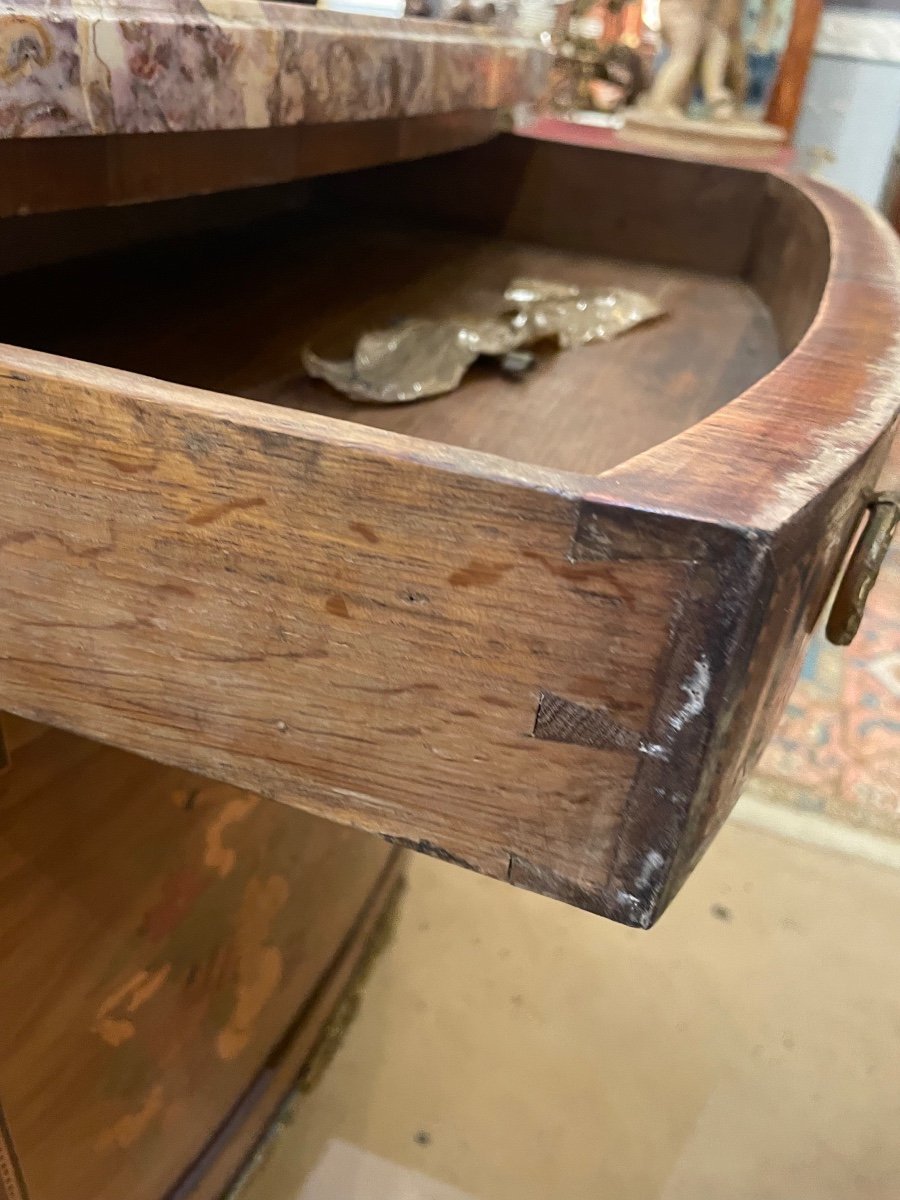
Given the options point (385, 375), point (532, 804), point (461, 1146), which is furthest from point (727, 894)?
point (532, 804)

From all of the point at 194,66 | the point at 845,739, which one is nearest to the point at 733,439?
the point at 194,66

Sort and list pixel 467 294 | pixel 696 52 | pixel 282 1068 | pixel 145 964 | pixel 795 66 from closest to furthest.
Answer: pixel 145 964 < pixel 467 294 < pixel 282 1068 < pixel 696 52 < pixel 795 66

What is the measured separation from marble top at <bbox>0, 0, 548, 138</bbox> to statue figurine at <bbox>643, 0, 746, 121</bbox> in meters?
1.27

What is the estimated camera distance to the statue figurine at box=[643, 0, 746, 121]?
5.51 feet

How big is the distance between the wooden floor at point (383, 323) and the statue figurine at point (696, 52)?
1009 mm

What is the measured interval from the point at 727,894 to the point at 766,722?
3.09 ft

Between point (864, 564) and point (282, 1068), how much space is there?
2.53ft

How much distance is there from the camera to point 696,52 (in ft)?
5.61

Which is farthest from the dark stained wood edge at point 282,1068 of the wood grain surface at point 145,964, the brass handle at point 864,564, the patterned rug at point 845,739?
the brass handle at point 864,564

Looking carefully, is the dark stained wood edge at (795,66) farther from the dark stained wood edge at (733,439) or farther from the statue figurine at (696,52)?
the dark stained wood edge at (733,439)

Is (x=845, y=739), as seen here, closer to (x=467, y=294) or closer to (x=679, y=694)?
(x=467, y=294)

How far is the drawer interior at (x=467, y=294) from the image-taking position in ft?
1.80

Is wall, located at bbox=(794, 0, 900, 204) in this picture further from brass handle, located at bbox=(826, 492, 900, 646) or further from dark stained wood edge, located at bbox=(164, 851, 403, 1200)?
brass handle, located at bbox=(826, 492, 900, 646)

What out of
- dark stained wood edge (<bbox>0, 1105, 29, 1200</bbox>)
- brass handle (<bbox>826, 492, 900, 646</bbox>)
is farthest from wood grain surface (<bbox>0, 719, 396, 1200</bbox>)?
brass handle (<bbox>826, 492, 900, 646</bbox>)
